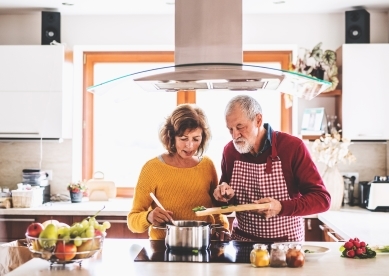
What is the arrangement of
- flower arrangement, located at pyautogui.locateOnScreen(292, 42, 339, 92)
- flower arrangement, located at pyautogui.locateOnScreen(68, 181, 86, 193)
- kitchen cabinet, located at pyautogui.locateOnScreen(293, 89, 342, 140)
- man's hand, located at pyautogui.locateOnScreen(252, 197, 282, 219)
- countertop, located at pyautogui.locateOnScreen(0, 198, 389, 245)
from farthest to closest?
1. kitchen cabinet, located at pyautogui.locateOnScreen(293, 89, 342, 140)
2. flower arrangement, located at pyautogui.locateOnScreen(68, 181, 86, 193)
3. flower arrangement, located at pyautogui.locateOnScreen(292, 42, 339, 92)
4. countertop, located at pyautogui.locateOnScreen(0, 198, 389, 245)
5. man's hand, located at pyautogui.locateOnScreen(252, 197, 282, 219)

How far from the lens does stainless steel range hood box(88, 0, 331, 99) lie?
2727 millimetres

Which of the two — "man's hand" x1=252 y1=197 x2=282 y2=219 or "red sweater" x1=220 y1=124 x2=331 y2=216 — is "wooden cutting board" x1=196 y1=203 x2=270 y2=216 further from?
"red sweater" x1=220 y1=124 x2=331 y2=216

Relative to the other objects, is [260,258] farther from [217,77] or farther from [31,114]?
[31,114]

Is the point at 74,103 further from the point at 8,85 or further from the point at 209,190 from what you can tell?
the point at 209,190

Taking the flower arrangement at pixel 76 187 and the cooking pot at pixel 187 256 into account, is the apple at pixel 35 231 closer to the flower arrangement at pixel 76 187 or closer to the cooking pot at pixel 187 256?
A: the cooking pot at pixel 187 256

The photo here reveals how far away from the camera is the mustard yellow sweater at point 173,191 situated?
123 inches

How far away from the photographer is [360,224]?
13.3 feet

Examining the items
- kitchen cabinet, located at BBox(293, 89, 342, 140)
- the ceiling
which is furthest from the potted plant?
kitchen cabinet, located at BBox(293, 89, 342, 140)

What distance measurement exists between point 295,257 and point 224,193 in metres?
0.65

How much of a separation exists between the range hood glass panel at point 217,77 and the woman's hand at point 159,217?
60cm

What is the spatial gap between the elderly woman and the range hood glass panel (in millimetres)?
299

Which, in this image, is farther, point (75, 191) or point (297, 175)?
point (75, 191)

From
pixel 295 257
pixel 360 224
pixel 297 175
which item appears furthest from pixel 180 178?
pixel 360 224

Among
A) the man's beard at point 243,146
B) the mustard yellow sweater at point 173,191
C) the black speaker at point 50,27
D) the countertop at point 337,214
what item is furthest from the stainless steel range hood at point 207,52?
the black speaker at point 50,27
